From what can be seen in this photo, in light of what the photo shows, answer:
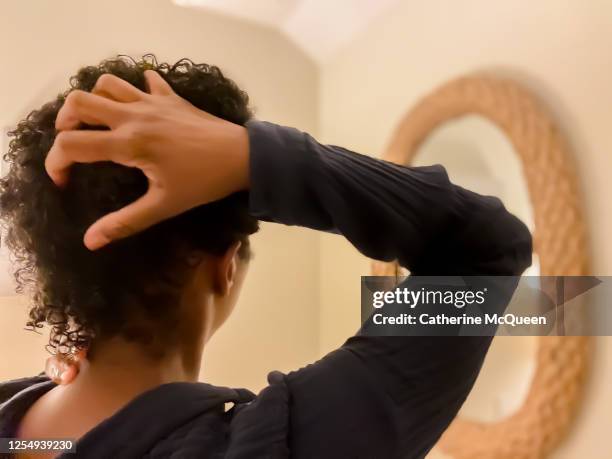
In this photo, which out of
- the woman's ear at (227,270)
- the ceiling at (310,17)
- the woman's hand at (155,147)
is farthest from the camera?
the ceiling at (310,17)

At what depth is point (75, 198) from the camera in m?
0.33

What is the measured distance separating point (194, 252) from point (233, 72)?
882mm

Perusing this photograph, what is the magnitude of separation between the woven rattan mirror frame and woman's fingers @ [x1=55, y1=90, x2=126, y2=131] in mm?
518

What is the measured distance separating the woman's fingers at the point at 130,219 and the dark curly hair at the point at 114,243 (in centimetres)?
4

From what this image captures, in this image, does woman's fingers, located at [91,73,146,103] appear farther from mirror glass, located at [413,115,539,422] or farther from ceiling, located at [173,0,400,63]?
ceiling, located at [173,0,400,63]

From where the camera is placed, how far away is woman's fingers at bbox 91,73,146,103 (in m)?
0.28

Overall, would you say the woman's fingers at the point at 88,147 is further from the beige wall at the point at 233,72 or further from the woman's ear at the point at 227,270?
the beige wall at the point at 233,72

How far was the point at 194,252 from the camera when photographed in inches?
14.1

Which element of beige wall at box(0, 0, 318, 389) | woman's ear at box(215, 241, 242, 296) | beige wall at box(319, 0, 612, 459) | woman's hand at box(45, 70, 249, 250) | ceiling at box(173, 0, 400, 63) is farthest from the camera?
ceiling at box(173, 0, 400, 63)

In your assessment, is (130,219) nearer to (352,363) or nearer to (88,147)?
(88,147)

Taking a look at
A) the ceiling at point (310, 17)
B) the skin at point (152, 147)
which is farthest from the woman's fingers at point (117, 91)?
the ceiling at point (310, 17)

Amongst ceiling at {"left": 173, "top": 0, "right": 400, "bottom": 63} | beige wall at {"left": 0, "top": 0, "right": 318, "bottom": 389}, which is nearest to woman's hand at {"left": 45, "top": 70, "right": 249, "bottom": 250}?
beige wall at {"left": 0, "top": 0, "right": 318, "bottom": 389}

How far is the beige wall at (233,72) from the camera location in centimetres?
104

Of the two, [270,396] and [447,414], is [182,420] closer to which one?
[270,396]
